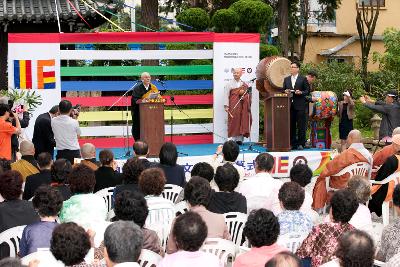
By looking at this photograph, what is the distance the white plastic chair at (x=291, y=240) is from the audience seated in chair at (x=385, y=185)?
3188 millimetres

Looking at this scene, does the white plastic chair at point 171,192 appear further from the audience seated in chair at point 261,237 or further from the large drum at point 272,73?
the large drum at point 272,73

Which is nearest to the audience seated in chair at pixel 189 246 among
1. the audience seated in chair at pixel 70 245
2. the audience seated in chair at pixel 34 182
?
the audience seated in chair at pixel 70 245

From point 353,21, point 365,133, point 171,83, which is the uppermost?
point 353,21

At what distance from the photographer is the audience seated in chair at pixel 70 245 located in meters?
4.37

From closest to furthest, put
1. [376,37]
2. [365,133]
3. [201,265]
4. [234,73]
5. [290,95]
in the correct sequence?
[201,265]
[290,95]
[234,73]
[365,133]
[376,37]

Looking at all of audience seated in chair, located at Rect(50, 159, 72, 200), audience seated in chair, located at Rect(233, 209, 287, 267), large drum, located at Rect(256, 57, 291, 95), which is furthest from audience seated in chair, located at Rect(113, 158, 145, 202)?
large drum, located at Rect(256, 57, 291, 95)

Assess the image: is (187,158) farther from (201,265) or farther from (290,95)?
(201,265)

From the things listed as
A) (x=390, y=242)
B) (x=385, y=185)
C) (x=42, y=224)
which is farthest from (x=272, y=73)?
(x=42, y=224)

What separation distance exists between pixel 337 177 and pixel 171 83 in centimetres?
651

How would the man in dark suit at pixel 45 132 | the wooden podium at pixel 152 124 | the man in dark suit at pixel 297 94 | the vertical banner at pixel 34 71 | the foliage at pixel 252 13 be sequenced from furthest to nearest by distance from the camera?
the foliage at pixel 252 13 → the vertical banner at pixel 34 71 → the man in dark suit at pixel 297 94 → the wooden podium at pixel 152 124 → the man in dark suit at pixel 45 132

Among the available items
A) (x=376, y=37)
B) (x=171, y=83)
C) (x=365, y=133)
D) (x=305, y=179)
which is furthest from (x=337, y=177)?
(x=376, y=37)

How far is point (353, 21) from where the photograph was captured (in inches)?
1192

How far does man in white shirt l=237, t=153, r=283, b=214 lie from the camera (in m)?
7.06

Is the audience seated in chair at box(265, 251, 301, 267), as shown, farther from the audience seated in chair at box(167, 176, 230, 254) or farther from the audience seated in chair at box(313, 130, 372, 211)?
the audience seated in chair at box(313, 130, 372, 211)
